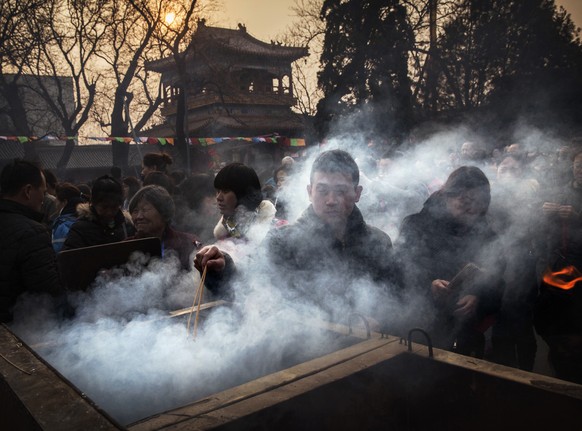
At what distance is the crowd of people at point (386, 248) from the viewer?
2457mm

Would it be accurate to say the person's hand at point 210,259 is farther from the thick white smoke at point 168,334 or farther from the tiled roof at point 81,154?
the tiled roof at point 81,154

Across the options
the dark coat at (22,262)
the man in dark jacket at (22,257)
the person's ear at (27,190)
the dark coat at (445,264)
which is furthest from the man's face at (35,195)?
the dark coat at (445,264)

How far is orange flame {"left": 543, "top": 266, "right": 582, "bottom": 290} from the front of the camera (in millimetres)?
3123

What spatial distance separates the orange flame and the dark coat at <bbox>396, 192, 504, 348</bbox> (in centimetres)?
57

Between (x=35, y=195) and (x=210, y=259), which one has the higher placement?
(x=35, y=195)

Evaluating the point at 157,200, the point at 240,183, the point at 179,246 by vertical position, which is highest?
the point at 240,183

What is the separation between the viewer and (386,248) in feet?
8.57

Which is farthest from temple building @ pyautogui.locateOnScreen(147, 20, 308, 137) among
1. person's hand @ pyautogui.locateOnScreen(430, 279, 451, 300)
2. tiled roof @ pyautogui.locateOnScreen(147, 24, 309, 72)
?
person's hand @ pyautogui.locateOnScreen(430, 279, 451, 300)

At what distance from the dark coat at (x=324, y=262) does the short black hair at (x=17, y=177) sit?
1786mm

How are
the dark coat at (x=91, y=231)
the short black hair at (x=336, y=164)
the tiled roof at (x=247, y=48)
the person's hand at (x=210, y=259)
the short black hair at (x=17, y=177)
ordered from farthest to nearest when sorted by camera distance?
1. the tiled roof at (x=247, y=48)
2. the dark coat at (x=91, y=231)
3. the short black hair at (x=17, y=177)
4. the short black hair at (x=336, y=164)
5. the person's hand at (x=210, y=259)

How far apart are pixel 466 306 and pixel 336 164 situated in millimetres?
1239

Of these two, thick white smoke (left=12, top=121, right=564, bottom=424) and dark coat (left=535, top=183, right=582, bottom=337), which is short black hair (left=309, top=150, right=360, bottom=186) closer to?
thick white smoke (left=12, top=121, right=564, bottom=424)

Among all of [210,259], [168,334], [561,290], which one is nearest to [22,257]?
[168,334]

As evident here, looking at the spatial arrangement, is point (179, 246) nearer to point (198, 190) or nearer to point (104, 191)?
point (104, 191)
